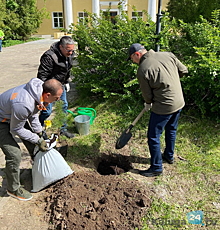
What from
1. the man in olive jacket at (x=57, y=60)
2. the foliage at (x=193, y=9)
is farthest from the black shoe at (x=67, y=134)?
the foliage at (x=193, y=9)

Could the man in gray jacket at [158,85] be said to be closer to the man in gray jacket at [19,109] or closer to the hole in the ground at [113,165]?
the hole in the ground at [113,165]

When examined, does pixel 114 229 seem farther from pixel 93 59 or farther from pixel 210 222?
pixel 93 59

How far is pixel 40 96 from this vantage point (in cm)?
256

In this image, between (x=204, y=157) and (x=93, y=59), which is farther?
(x=93, y=59)

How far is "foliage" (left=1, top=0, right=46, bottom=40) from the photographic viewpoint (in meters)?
21.4

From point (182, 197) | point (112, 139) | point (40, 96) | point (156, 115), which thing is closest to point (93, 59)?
point (112, 139)

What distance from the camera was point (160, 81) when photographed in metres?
2.98

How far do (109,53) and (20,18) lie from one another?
20259 mm

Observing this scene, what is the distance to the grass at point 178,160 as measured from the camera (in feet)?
9.16

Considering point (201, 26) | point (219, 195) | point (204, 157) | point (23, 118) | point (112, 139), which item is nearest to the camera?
point (23, 118)

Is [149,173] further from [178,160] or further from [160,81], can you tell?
[160,81]

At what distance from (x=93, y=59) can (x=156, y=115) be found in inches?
112

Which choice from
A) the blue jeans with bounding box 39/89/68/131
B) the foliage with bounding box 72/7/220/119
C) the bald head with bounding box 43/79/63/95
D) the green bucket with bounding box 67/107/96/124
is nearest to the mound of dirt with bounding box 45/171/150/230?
the bald head with bounding box 43/79/63/95

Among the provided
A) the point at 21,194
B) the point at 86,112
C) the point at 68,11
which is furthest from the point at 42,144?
the point at 68,11
